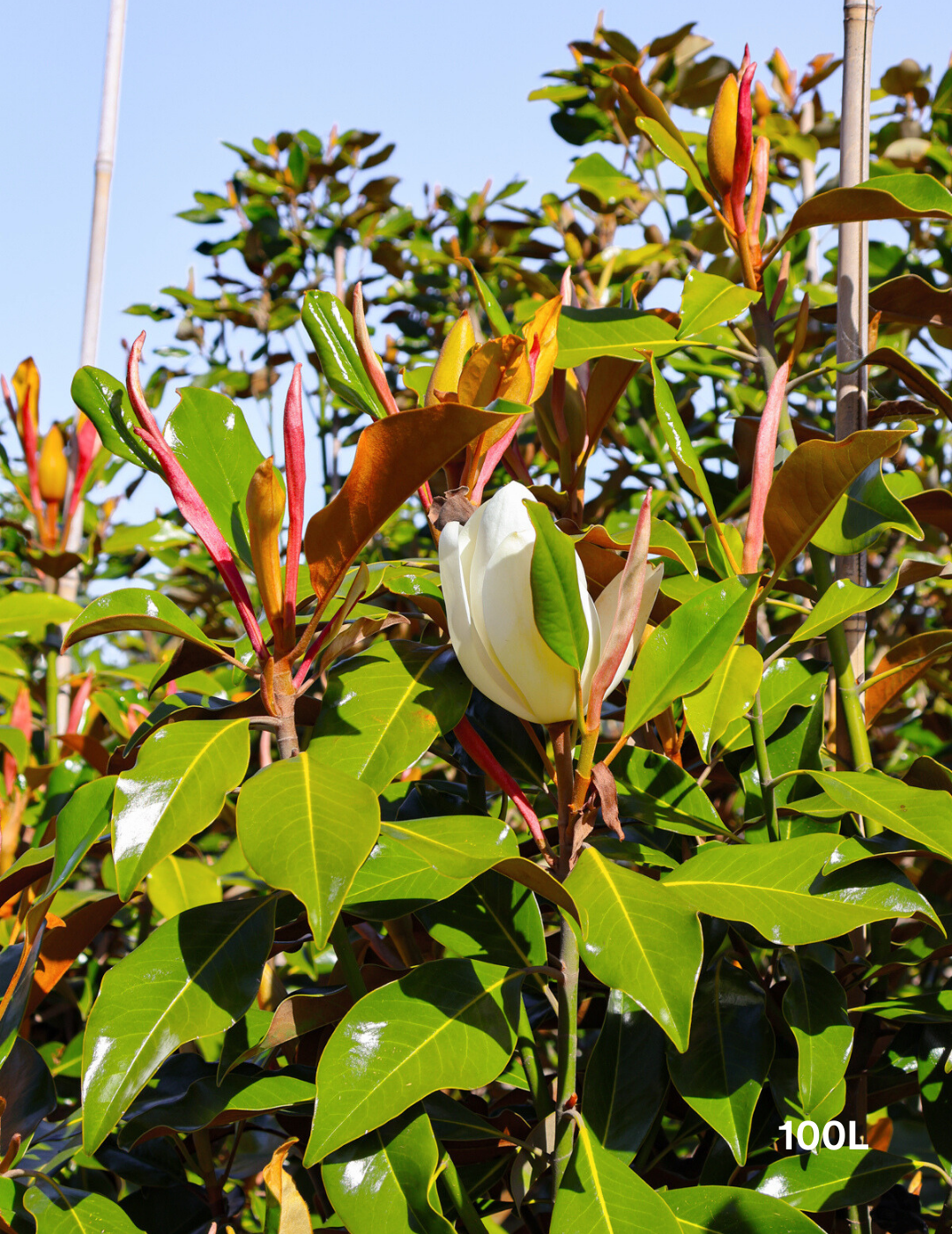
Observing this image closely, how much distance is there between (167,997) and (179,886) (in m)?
0.59

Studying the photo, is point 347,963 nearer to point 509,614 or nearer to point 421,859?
point 421,859

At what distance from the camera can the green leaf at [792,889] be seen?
0.68m

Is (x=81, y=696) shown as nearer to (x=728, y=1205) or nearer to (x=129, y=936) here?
(x=129, y=936)

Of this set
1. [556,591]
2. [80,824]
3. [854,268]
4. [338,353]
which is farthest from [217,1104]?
[854,268]

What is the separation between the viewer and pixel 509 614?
70cm

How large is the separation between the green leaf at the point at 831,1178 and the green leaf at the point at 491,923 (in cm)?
28

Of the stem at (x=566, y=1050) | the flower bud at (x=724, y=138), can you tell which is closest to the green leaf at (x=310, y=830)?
the stem at (x=566, y=1050)

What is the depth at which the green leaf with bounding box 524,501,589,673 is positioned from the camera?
646 mm

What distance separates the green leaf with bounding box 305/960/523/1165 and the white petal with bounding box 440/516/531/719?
0.75 ft

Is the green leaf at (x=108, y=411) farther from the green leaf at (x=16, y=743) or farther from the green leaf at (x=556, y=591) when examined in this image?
the green leaf at (x=16, y=743)

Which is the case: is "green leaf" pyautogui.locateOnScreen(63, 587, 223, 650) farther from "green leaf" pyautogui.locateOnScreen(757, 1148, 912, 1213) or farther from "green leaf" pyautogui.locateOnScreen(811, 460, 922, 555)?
"green leaf" pyautogui.locateOnScreen(757, 1148, 912, 1213)

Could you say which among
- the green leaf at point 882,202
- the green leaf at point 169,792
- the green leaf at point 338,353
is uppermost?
the green leaf at point 882,202

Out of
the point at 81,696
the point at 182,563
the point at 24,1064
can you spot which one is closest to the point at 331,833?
the point at 24,1064

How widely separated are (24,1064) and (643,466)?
4.98 ft
